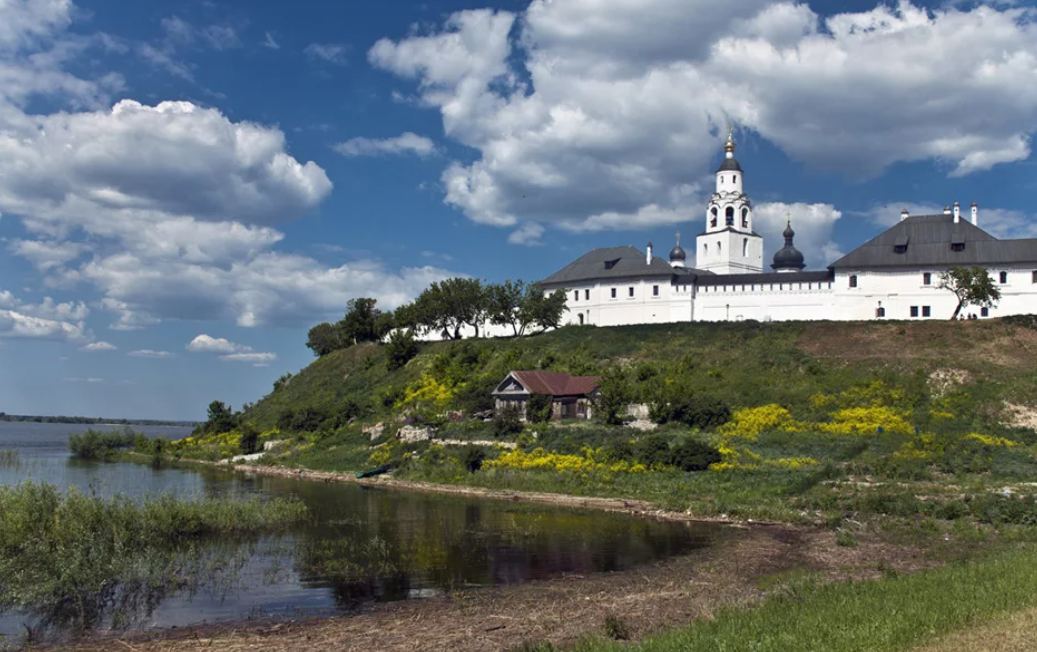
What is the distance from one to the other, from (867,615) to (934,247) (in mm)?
63151

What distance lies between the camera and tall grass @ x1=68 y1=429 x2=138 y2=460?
234ft

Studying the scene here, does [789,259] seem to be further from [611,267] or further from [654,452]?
[654,452]

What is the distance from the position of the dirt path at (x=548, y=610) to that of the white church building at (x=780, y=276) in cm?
4875

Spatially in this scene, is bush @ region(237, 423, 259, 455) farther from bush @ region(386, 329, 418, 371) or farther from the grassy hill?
bush @ region(386, 329, 418, 371)

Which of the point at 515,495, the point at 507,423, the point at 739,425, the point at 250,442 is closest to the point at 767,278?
the point at 739,425

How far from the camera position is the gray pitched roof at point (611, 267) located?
79.9 metres

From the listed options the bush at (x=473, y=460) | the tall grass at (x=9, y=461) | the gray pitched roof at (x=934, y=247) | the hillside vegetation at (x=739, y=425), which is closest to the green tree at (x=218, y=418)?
the hillside vegetation at (x=739, y=425)

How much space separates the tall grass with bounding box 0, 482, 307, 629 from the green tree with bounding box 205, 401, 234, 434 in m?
49.2

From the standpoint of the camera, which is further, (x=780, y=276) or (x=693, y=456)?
(x=780, y=276)

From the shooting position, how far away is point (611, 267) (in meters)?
83.4

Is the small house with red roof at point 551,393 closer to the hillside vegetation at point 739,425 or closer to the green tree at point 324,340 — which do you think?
the hillside vegetation at point 739,425

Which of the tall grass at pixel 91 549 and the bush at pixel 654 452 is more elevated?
the bush at pixel 654 452

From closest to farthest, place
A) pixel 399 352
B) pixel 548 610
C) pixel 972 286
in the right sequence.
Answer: pixel 548 610 → pixel 972 286 → pixel 399 352

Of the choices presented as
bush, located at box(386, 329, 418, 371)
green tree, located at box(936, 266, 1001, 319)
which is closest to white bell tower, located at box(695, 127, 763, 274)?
green tree, located at box(936, 266, 1001, 319)
